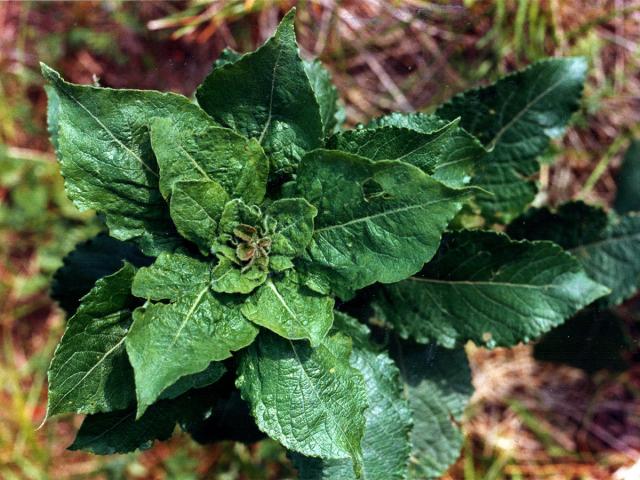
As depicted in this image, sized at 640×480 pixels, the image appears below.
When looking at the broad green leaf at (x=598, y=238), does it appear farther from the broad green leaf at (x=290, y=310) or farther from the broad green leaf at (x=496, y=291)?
the broad green leaf at (x=290, y=310)

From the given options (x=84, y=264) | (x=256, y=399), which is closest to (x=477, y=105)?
(x=256, y=399)

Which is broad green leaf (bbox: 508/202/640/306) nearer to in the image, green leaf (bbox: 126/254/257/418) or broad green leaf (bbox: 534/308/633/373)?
broad green leaf (bbox: 534/308/633/373)

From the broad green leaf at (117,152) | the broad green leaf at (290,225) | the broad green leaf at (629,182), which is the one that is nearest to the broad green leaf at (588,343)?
the broad green leaf at (629,182)

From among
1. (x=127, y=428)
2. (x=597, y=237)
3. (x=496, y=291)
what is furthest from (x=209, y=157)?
(x=597, y=237)

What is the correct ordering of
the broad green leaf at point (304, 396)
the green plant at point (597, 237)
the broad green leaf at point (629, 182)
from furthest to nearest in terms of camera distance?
the broad green leaf at point (629, 182), the green plant at point (597, 237), the broad green leaf at point (304, 396)

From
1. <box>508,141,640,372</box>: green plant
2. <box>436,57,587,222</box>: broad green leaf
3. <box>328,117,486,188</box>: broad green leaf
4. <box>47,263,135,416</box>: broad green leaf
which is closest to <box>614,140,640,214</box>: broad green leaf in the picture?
<box>508,141,640,372</box>: green plant

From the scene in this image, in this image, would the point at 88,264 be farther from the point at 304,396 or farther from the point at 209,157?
the point at 304,396
